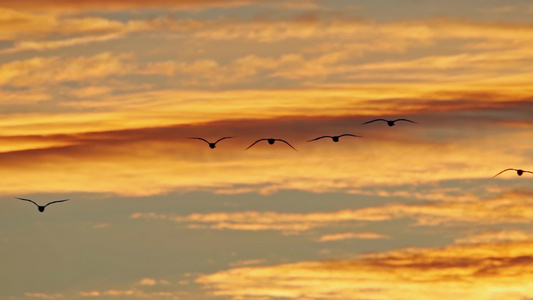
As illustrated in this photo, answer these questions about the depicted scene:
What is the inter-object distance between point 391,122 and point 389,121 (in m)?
0.69

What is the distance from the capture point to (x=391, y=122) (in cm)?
19662

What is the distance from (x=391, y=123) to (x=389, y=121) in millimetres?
Answer: 848

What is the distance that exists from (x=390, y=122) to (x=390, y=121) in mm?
152

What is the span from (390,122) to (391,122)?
0.19m

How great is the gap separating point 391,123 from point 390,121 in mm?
418

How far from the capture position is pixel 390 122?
19675 cm

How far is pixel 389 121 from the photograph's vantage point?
7766 inches

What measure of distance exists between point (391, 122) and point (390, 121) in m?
0.24

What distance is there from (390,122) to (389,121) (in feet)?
1.76

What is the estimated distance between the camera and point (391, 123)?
645ft

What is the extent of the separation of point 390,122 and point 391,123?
12.7 inches
